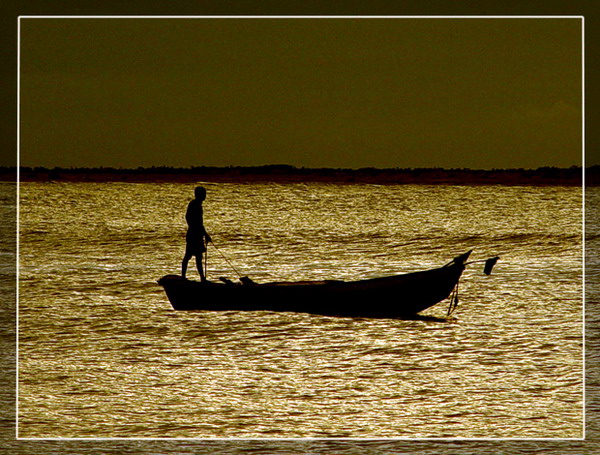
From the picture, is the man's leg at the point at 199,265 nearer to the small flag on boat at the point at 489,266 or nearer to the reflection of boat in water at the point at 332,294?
the reflection of boat in water at the point at 332,294

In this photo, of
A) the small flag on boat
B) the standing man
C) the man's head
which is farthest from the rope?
the man's head

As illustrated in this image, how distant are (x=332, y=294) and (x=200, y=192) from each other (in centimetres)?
86

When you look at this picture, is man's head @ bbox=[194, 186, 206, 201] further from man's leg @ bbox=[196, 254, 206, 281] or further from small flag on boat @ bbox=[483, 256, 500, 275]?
small flag on boat @ bbox=[483, 256, 500, 275]

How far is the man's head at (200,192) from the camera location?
5645 mm

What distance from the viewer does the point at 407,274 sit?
5684mm

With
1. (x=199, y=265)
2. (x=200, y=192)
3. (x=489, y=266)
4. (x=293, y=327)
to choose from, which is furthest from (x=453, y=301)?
Answer: (x=200, y=192)

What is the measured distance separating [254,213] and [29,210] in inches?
47.4

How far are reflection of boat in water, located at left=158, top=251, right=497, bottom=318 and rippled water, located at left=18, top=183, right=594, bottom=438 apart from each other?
63mm

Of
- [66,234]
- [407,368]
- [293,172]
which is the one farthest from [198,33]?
[407,368]

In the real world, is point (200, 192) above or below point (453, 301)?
above

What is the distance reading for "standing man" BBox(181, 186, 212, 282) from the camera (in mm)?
5480

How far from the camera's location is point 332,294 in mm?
5625

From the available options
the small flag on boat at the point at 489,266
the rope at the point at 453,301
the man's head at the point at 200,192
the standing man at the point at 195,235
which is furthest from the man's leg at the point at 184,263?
the small flag on boat at the point at 489,266

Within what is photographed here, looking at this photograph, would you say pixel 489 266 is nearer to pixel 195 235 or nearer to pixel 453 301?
pixel 453 301
